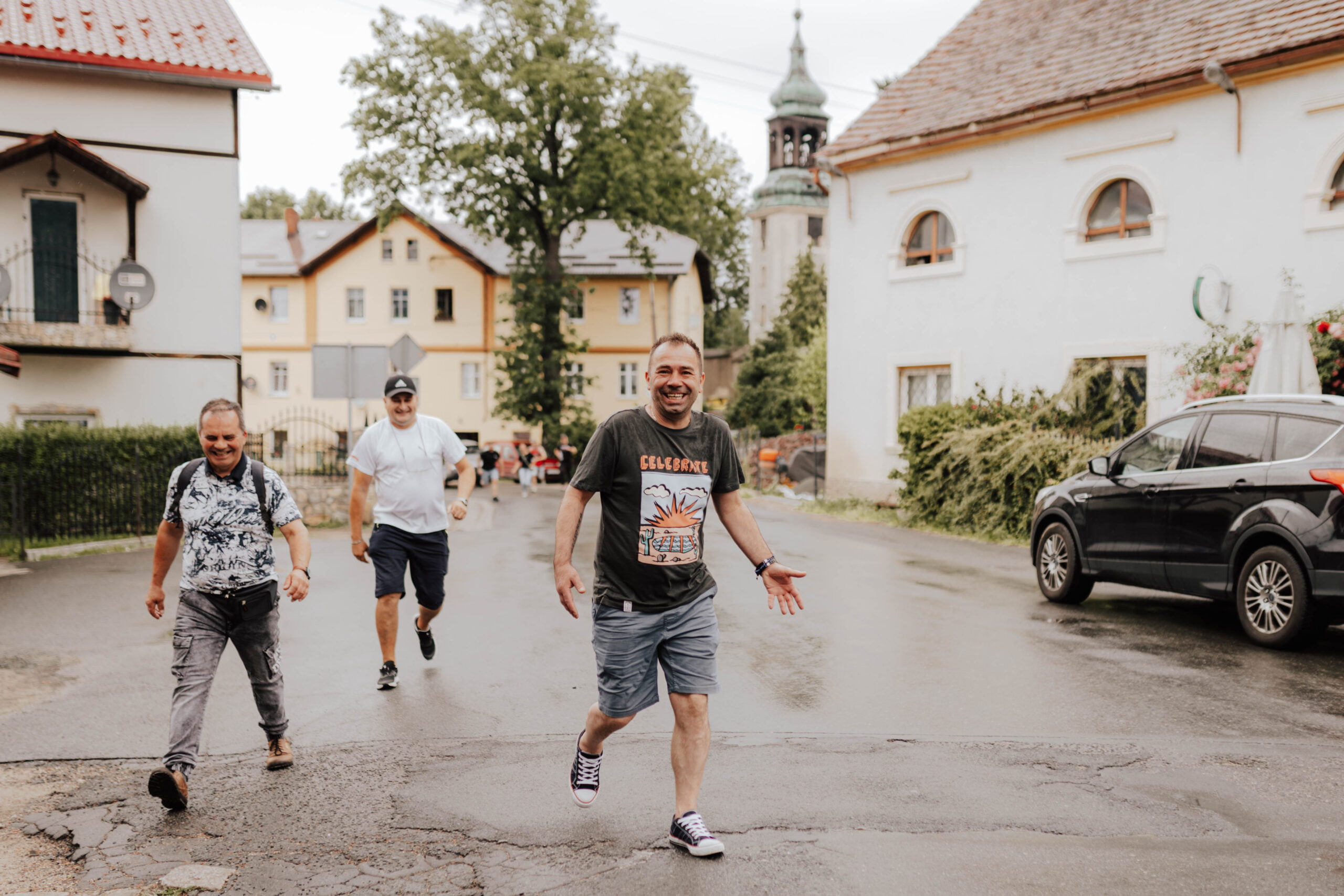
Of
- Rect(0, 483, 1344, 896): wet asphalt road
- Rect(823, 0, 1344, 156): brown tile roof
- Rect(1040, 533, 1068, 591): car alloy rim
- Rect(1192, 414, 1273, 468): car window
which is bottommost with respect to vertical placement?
Rect(0, 483, 1344, 896): wet asphalt road

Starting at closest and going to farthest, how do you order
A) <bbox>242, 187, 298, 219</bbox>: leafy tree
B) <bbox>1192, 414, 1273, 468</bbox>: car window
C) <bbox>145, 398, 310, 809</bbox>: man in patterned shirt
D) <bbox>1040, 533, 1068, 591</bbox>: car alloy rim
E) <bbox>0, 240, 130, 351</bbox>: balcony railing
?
<bbox>145, 398, 310, 809</bbox>: man in patterned shirt, <bbox>1192, 414, 1273, 468</bbox>: car window, <bbox>1040, 533, 1068, 591</bbox>: car alloy rim, <bbox>0, 240, 130, 351</bbox>: balcony railing, <bbox>242, 187, 298, 219</bbox>: leafy tree

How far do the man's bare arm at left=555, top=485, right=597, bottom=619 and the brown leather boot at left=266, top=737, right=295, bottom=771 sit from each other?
1.83 m

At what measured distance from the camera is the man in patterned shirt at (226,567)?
16.9 ft

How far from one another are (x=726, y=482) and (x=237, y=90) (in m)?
17.8

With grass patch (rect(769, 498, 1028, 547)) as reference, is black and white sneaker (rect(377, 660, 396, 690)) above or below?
above

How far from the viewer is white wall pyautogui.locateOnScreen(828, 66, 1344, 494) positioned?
53.1ft

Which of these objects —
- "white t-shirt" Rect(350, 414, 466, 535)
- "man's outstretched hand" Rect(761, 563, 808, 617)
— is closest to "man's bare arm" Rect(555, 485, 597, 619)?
"man's outstretched hand" Rect(761, 563, 808, 617)

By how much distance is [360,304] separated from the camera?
48.8 meters

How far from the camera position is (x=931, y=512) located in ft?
60.1

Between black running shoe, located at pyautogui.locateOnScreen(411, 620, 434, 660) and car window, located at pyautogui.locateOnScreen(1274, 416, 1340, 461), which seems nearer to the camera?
black running shoe, located at pyautogui.locateOnScreen(411, 620, 434, 660)

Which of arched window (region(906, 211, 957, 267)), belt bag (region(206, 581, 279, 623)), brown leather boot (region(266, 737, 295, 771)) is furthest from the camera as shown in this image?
arched window (region(906, 211, 957, 267))

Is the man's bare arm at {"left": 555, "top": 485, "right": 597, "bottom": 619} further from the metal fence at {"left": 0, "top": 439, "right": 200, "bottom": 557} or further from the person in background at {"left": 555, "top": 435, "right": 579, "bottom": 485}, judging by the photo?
the person in background at {"left": 555, "top": 435, "right": 579, "bottom": 485}

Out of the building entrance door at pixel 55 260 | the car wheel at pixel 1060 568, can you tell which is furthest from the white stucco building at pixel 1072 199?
A: the building entrance door at pixel 55 260

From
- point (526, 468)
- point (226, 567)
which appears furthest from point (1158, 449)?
point (526, 468)
